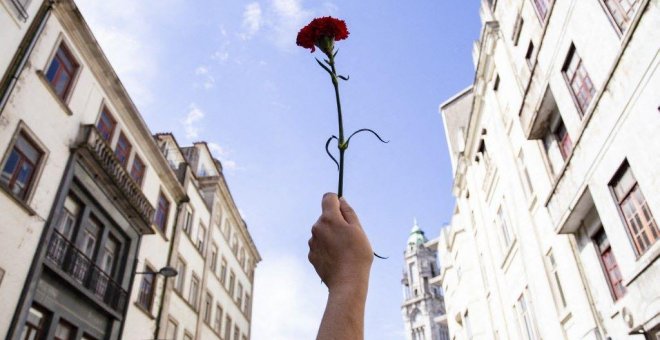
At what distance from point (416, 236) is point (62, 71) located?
112 m

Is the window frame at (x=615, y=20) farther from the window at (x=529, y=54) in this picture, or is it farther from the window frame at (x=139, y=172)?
the window frame at (x=139, y=172)

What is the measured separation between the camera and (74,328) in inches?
585

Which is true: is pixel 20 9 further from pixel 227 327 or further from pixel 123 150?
pixel 227 327

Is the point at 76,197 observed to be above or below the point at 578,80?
below

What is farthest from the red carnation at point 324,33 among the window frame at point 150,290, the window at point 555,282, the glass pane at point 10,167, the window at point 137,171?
the window frame at point 150,290

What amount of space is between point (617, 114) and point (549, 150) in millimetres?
5309

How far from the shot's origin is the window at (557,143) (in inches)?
560

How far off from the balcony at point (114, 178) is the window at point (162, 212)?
2062mm

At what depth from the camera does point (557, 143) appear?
48.1ft

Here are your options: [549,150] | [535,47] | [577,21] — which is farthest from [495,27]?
[577,21]

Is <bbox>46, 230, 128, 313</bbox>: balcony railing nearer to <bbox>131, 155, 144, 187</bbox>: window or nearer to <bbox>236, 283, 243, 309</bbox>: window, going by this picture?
<bbox>131, 155, 144, 187</bbox>: window

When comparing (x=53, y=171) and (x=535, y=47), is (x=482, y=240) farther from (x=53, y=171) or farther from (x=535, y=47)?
(x=53, y=171)

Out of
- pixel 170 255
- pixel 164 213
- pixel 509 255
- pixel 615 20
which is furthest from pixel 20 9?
pixel 509 255

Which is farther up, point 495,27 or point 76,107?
point 495,27
